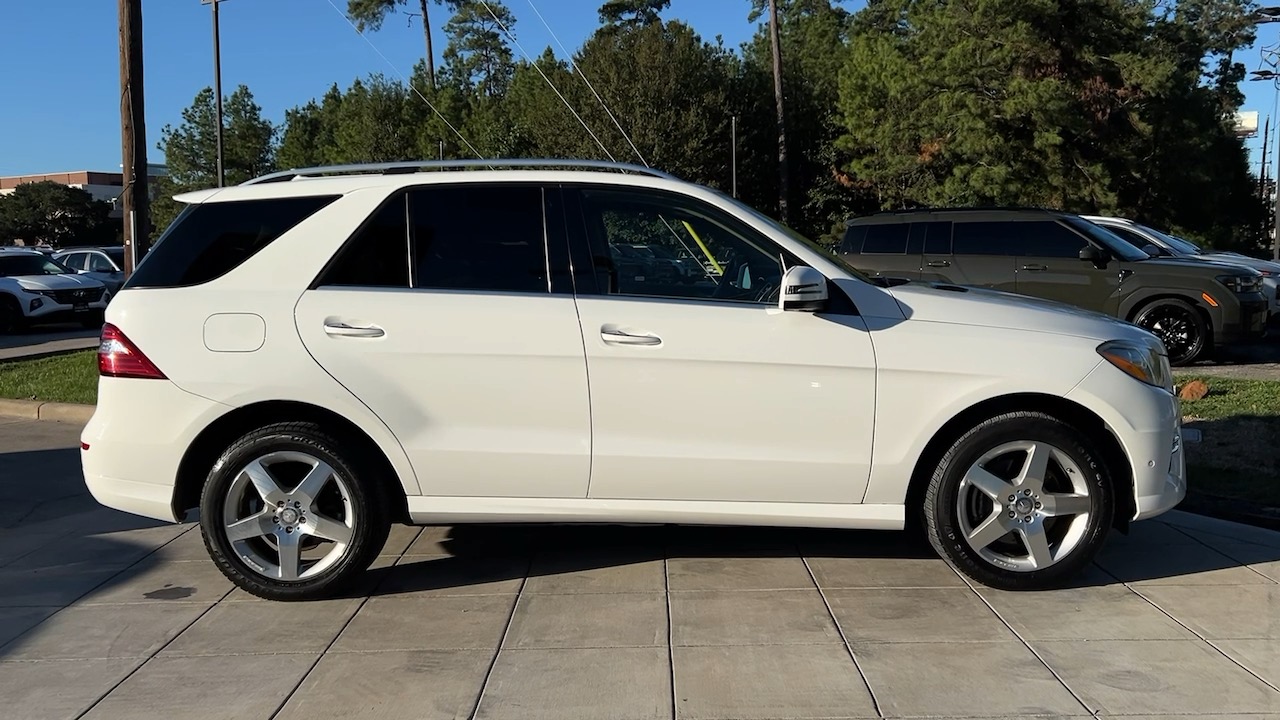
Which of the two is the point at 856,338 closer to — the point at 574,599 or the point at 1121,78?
the point at 574,599

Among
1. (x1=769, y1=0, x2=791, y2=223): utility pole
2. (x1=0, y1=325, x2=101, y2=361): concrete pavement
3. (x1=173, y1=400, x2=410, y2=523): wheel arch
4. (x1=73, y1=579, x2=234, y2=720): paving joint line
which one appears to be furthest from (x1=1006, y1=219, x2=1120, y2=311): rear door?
(x1=769, y1=0, x2=791, y2=223): utility pole

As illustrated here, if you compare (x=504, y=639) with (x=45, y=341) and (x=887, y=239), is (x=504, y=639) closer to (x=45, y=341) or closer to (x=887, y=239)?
(x=887, y=239)

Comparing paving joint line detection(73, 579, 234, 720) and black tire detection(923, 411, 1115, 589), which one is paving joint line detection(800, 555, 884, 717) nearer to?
black tire detection(923, 411, 1115, 589)

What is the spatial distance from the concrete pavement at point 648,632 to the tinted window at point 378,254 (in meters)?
1.43

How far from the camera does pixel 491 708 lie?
3.51 m

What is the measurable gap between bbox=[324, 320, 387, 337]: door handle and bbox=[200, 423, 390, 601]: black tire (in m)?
0.42

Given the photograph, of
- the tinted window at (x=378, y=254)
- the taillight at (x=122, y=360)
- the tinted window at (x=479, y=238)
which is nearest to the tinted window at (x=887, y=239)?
the tinted window at (x=479, y=238)

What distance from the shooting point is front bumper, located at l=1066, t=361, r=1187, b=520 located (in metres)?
4.35

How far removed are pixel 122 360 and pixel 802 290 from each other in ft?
9.52

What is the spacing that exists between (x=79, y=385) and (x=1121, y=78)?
2795 cm

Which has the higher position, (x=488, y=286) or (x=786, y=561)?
(x=488, y=286)

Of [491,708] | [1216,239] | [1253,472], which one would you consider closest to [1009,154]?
[1216,239]

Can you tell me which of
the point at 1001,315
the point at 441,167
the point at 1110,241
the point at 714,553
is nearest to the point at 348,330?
the point at 441,167

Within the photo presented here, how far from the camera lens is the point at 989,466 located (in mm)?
4492
